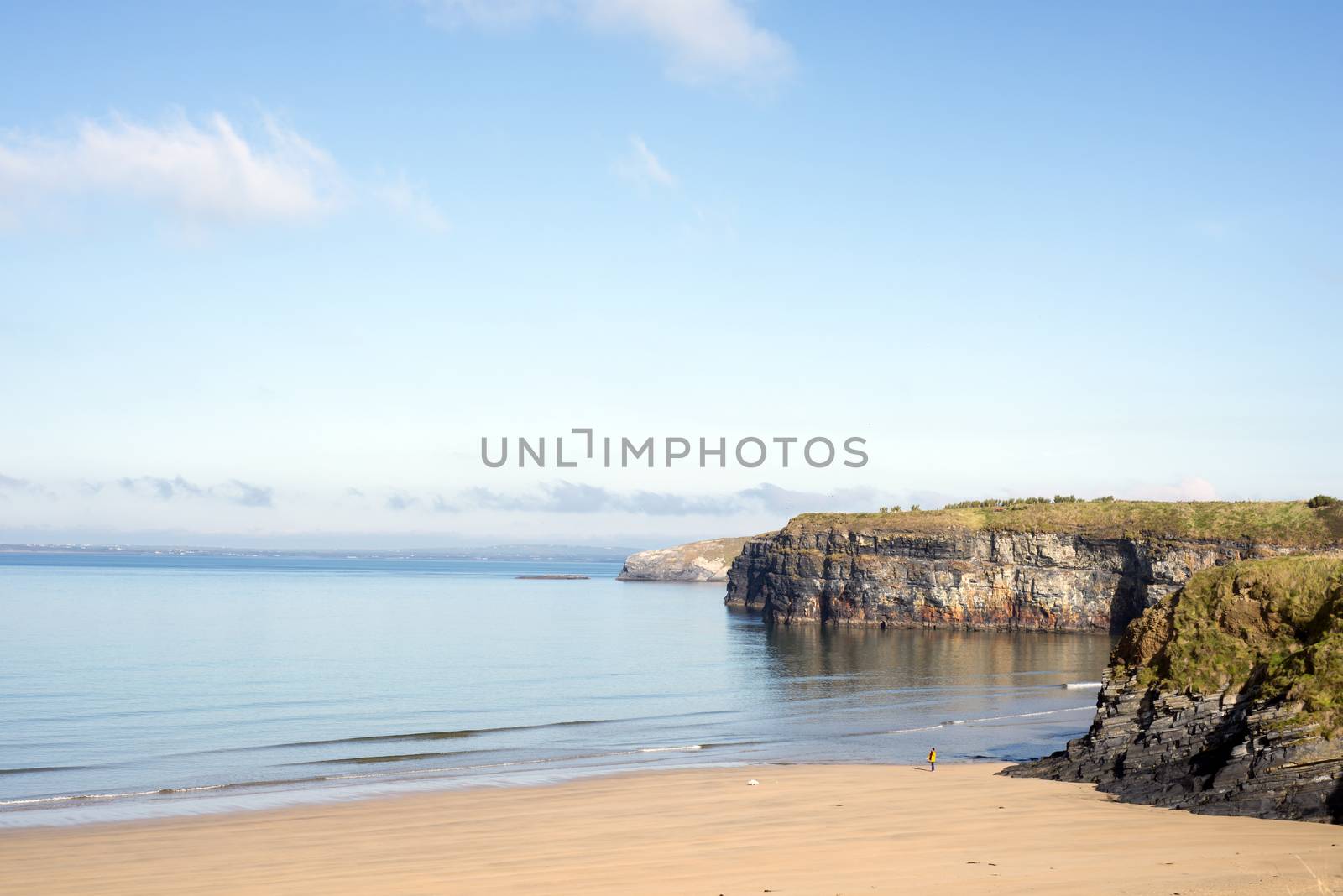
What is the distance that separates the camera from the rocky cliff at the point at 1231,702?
23938mm

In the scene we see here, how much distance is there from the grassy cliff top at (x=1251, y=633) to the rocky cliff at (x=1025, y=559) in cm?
7251

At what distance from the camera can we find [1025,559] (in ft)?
347

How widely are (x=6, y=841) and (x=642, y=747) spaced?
21957 mm

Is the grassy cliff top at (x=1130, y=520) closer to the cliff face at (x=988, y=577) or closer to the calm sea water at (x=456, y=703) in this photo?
the cliff face at (x=988, y=577)

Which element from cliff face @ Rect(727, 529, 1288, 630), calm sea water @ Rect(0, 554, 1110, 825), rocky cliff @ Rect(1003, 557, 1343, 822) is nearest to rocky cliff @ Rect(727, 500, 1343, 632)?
cliff face @ Rect(727, 529, 1288, 630)

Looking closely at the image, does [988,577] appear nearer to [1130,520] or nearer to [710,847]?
[1130,520]

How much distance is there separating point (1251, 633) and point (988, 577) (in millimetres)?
81109

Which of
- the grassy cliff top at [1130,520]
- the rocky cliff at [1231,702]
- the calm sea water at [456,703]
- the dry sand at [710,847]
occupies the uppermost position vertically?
the grassy cliff top at [1130,520]

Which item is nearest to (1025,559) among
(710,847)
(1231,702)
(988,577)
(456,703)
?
(988,577)

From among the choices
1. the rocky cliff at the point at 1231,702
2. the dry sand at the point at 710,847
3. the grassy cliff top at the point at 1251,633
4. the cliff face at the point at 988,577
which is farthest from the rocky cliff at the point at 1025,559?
the dry sand at the point at 710,847

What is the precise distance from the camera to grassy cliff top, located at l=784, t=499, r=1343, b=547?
94375 mm

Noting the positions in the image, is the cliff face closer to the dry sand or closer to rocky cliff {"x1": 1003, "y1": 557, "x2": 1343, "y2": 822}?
rocky cliff {"x1": 1003, "y1": 557, "x2": 1343, "y2": 822}

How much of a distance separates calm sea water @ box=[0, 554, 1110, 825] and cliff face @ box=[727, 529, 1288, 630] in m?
6.72

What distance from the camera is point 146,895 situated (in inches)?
829
